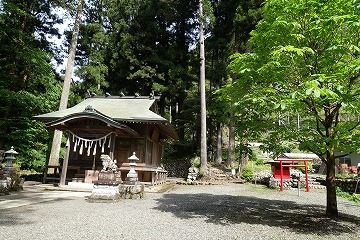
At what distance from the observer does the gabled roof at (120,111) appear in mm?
11713

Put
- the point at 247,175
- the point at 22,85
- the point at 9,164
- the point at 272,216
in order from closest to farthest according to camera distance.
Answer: the point at 272,216, the point at 9,164, the point at 22,85, the point at 247,175

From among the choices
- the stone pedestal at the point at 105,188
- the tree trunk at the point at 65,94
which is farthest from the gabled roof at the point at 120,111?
the stone pedestal at the point at 105,188

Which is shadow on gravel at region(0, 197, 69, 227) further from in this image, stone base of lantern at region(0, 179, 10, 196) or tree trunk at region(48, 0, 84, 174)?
tree trunk at region(48, 0, 84, 174)

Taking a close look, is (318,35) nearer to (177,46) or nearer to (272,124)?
(272,124)

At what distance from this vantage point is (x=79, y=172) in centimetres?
1280

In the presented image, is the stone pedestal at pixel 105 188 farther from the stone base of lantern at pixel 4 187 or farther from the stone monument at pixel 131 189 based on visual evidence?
the stone base of lantern at pixel 4 187

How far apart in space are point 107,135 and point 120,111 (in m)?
2.63

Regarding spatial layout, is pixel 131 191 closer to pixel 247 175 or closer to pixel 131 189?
pixel 131 189

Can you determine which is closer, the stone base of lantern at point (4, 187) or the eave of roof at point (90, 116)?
the stone base of lantern at point (4, 187)

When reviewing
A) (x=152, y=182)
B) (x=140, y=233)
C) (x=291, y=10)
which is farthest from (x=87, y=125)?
(x=291, y=10)

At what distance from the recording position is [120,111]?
537 inches

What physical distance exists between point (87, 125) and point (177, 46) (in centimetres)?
1580

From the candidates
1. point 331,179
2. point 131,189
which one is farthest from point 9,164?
point 331,179

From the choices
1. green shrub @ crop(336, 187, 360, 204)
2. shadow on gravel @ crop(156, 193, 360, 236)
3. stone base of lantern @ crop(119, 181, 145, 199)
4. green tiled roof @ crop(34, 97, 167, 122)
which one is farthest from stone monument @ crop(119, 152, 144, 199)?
green shrub @ crop(336, 187, 360, 204)
